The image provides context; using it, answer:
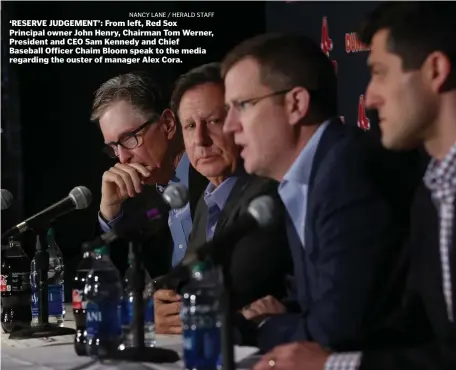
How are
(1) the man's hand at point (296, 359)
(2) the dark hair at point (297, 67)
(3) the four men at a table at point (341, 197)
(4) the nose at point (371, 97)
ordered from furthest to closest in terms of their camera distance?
(2) the dark hair at point (297, 67)
(4) the nose at point (371, 97)
(3) the four men at a table at point (341, 197)
(1) the man's hand at point (296, 359)

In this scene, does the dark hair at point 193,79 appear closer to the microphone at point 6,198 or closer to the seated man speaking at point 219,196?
the seated man speaking at point 219,196

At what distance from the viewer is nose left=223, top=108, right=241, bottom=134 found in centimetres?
211

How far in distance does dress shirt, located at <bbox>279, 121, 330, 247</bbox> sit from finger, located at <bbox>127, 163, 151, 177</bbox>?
1.96 feet

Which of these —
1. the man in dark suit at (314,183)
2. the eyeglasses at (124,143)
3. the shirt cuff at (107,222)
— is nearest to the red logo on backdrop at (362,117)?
the man in dark suit at (314,183)

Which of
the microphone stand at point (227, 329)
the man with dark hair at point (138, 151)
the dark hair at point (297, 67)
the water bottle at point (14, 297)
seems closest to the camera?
the microphone stand at point (227, 329)

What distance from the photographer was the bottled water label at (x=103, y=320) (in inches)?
81.3

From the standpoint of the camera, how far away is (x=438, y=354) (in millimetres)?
1632

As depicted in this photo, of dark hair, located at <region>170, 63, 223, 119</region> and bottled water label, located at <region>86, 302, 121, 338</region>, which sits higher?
dark hair, located at <region>170, 63, 223, 119</region>

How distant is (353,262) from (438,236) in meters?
0.21

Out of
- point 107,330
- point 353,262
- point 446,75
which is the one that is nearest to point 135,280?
point 107,330

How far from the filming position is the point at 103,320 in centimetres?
207

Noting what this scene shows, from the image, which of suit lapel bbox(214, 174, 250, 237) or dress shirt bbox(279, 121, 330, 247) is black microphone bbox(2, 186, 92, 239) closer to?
suit lapel bbox(214, 174, 250, 237)

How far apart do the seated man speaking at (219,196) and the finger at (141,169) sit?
0.18 metres

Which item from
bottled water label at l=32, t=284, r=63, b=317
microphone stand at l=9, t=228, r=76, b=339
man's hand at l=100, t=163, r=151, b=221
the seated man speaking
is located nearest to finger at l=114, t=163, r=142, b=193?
man's hand at l=100, t=163, r=151, b=221
